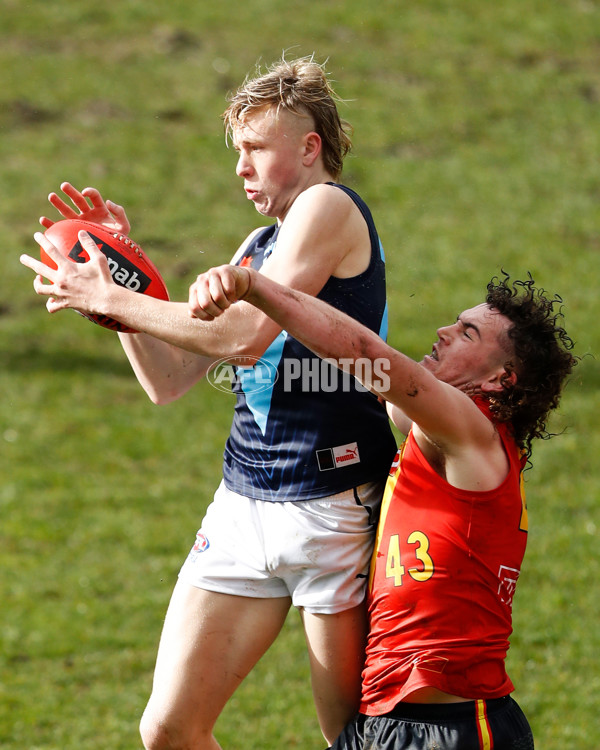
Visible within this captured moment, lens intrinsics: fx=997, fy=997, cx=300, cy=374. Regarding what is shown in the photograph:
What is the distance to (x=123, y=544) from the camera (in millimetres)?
6383

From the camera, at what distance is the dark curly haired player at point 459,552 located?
2734 millimetres

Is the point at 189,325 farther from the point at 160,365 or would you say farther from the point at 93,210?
the point at 93,210

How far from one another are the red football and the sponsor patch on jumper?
0.70m

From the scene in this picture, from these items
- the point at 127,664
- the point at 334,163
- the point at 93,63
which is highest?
the point at 93,63

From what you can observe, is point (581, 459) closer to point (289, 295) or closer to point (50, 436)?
point (50, 436)

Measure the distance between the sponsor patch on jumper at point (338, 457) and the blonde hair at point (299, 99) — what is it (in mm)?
843

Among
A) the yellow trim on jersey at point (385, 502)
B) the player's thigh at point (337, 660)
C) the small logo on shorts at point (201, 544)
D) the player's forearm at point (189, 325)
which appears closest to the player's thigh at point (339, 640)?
the player's thigh at point (337, 660)

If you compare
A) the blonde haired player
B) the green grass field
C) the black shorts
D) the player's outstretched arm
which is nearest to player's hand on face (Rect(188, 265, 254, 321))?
the player's outstretched arm

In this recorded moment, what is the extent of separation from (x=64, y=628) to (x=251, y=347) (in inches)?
135

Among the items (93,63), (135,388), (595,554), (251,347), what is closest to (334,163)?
(251,347)

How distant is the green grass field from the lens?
16.7 ft

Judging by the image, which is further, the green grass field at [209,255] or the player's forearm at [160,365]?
the green grass field at [209,255]

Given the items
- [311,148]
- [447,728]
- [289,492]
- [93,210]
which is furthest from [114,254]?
[447,728]

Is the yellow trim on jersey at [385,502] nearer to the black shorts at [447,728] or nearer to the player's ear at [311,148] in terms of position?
the black shorts at [447,728]
